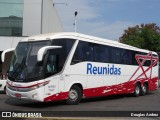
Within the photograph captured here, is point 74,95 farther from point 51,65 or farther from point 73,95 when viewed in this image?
point 51,65

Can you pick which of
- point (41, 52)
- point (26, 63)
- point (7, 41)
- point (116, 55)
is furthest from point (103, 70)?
point (7, 41)

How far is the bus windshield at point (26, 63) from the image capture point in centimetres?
1502

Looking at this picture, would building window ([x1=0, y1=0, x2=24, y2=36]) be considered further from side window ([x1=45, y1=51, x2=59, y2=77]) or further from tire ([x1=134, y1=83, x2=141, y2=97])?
side window ([x1=45, y1=51, x2=59, y2=77])

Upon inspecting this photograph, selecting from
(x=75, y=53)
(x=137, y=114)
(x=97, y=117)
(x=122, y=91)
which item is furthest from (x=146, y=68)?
(x=137, y=114)

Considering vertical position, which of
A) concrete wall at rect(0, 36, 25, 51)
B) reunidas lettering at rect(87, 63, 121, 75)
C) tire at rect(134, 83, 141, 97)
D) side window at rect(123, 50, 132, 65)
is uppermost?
concrete wall at rect(0, 36, 25, 51)

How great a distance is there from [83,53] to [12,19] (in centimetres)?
1549

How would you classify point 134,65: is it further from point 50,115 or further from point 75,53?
point 50,115

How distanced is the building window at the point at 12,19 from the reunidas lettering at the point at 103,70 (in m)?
13.3

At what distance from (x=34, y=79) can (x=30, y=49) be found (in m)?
1.54

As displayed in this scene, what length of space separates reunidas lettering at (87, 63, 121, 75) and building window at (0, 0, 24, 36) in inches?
523

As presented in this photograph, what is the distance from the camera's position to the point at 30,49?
15.8 metres

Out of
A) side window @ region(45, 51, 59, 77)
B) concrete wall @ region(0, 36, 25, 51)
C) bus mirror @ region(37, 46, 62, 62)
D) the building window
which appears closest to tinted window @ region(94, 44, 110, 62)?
side window @ region(45, 51, 59, 77)

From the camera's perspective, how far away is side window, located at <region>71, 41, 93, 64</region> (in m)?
16.8

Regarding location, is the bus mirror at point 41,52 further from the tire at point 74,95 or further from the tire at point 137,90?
the tire at point 137,90
